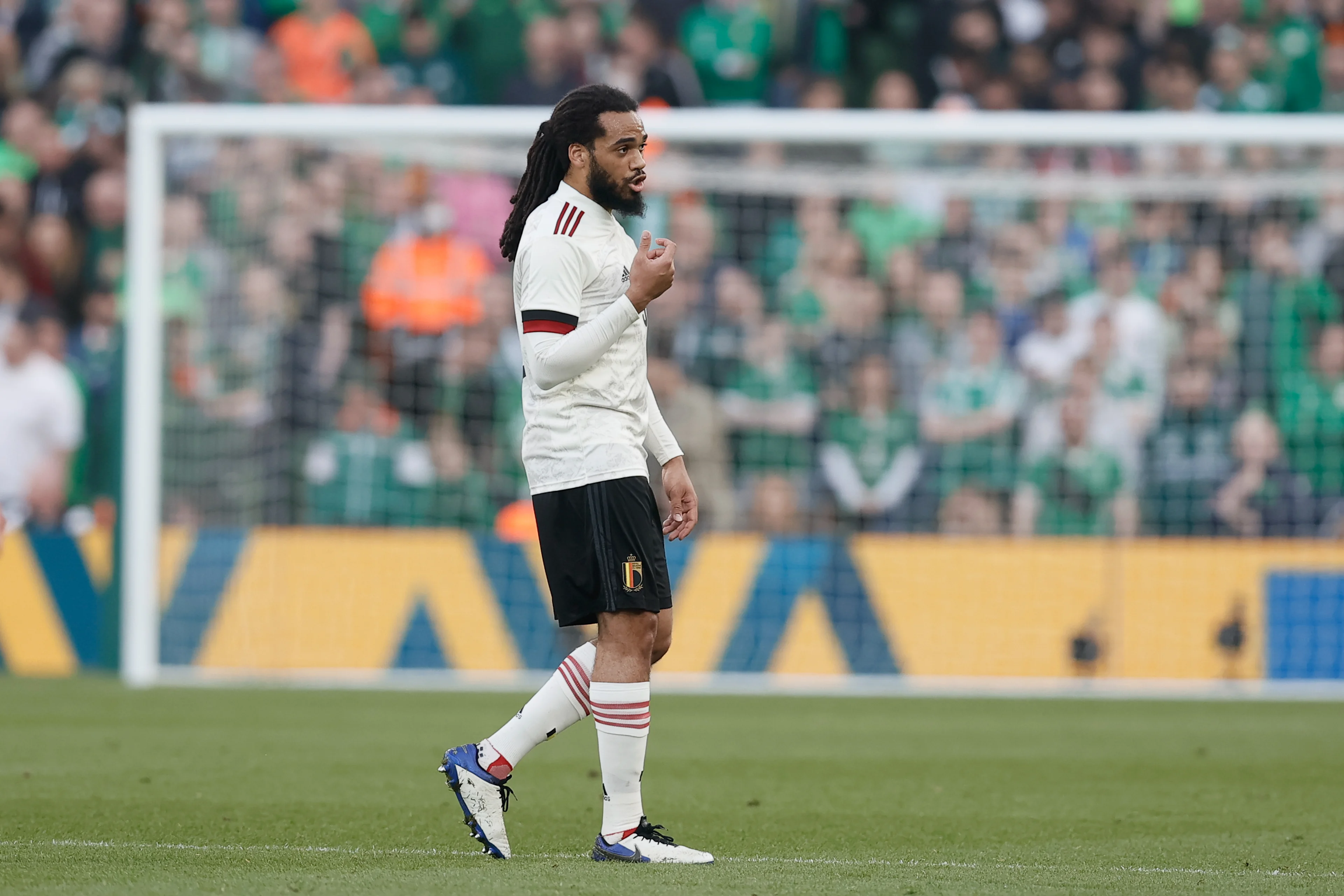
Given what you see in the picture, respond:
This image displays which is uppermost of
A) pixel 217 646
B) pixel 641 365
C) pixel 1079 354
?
pixel 641 365

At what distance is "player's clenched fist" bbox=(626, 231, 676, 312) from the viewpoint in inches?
202

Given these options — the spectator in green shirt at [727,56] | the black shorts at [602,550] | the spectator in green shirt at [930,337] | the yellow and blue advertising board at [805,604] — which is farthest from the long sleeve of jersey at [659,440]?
the spectator in green shirt at [727,56]

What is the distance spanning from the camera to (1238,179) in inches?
531

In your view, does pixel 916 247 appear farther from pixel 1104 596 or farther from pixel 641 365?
pixel 641 365

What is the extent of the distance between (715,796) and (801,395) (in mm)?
6456

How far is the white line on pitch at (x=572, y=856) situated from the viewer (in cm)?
527

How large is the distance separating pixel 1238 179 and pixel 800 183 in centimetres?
302

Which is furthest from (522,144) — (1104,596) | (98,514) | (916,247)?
(1104,596)

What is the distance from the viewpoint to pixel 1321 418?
42.3 ft

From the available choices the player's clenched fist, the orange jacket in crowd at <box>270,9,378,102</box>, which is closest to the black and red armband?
the player's clenched fist

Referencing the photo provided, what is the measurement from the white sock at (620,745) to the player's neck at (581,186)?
1318 millimetres

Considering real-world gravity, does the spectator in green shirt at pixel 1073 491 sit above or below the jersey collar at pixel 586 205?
below

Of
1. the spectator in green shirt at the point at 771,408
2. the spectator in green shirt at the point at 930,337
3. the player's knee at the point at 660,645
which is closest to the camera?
the player's knee at the point at 660,645

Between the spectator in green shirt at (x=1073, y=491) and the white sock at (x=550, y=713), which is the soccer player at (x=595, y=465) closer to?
the white sock at (x=550, y=713)
